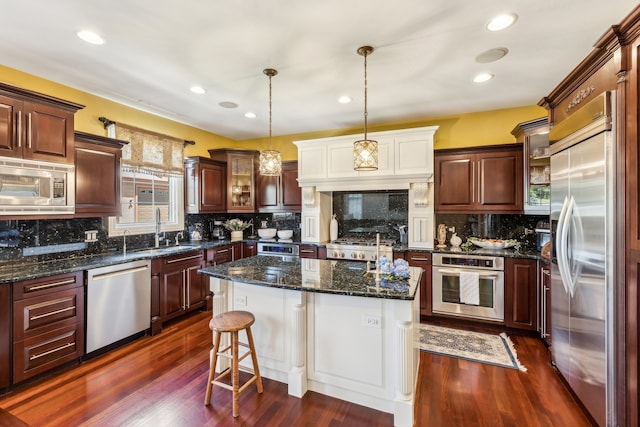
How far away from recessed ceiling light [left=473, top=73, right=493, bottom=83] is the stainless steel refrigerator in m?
0.92

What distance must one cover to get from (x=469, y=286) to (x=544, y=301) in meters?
0.73

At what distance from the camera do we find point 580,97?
7.04 ft

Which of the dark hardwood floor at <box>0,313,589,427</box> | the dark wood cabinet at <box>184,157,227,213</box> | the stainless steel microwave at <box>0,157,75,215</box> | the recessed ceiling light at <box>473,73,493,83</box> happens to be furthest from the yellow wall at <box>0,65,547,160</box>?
the dark hardwood floor at <box>0,313,589,427</box>

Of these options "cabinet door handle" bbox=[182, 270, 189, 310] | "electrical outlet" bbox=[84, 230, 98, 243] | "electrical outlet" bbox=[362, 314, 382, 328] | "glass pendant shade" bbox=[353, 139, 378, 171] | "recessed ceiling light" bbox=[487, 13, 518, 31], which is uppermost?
"recessed ceiling light" bbox=[487, 13, 518, 31]

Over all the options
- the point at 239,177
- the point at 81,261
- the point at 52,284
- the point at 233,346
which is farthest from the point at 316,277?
the point at 239,177

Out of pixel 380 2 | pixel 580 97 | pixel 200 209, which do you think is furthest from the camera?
pixel 200 209

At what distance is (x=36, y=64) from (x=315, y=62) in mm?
2589

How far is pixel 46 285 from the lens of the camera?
2.52 metres

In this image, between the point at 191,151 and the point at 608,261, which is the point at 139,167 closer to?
the point at 191,151

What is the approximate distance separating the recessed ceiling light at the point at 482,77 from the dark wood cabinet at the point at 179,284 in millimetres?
3976

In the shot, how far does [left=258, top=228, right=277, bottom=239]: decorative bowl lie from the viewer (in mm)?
5109

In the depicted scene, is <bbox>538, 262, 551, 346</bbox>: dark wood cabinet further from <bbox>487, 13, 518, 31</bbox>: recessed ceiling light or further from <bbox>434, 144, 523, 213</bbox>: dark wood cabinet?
<bbox>487, 13, 518, 31</bbox>: recessed ceiling light

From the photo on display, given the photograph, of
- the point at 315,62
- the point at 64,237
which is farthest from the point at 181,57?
the point at 64,237

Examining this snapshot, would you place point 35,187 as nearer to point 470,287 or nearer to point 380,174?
point 380,174
